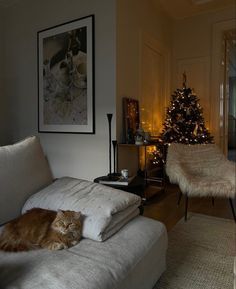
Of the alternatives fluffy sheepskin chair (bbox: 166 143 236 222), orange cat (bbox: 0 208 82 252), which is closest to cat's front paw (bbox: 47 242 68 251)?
orange cat (bbox: 0 208 82 252)

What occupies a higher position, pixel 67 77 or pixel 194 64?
pixel 194 64

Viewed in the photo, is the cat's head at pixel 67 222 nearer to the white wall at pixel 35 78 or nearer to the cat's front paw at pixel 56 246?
the cat's front paw at pixel 56 246

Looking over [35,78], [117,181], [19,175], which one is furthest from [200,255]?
[35,78]

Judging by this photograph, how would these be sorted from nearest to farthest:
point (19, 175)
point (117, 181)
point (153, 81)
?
1. point (19, 175)
2. point (117, 181)
3. point (153, 81)

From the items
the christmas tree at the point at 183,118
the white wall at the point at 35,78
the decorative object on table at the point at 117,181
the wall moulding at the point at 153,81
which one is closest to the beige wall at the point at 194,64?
the wall moulding at the point at 153,81

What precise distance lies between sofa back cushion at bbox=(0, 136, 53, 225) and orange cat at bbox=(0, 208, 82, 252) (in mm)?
210

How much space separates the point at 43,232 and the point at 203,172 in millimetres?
732

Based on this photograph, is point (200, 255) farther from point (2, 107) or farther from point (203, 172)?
point (2, 107)

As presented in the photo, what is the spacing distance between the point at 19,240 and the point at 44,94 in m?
2.57

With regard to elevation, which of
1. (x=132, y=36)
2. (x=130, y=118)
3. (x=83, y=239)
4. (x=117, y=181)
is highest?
(x=132, y=36)

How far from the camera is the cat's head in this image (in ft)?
3.46

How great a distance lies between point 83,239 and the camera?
3.62 feet

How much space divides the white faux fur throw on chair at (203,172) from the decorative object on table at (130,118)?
1722mm

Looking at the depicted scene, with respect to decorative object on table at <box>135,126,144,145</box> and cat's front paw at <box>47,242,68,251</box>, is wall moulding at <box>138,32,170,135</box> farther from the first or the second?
cat's front paw at <box>47,242,68,251</box>
